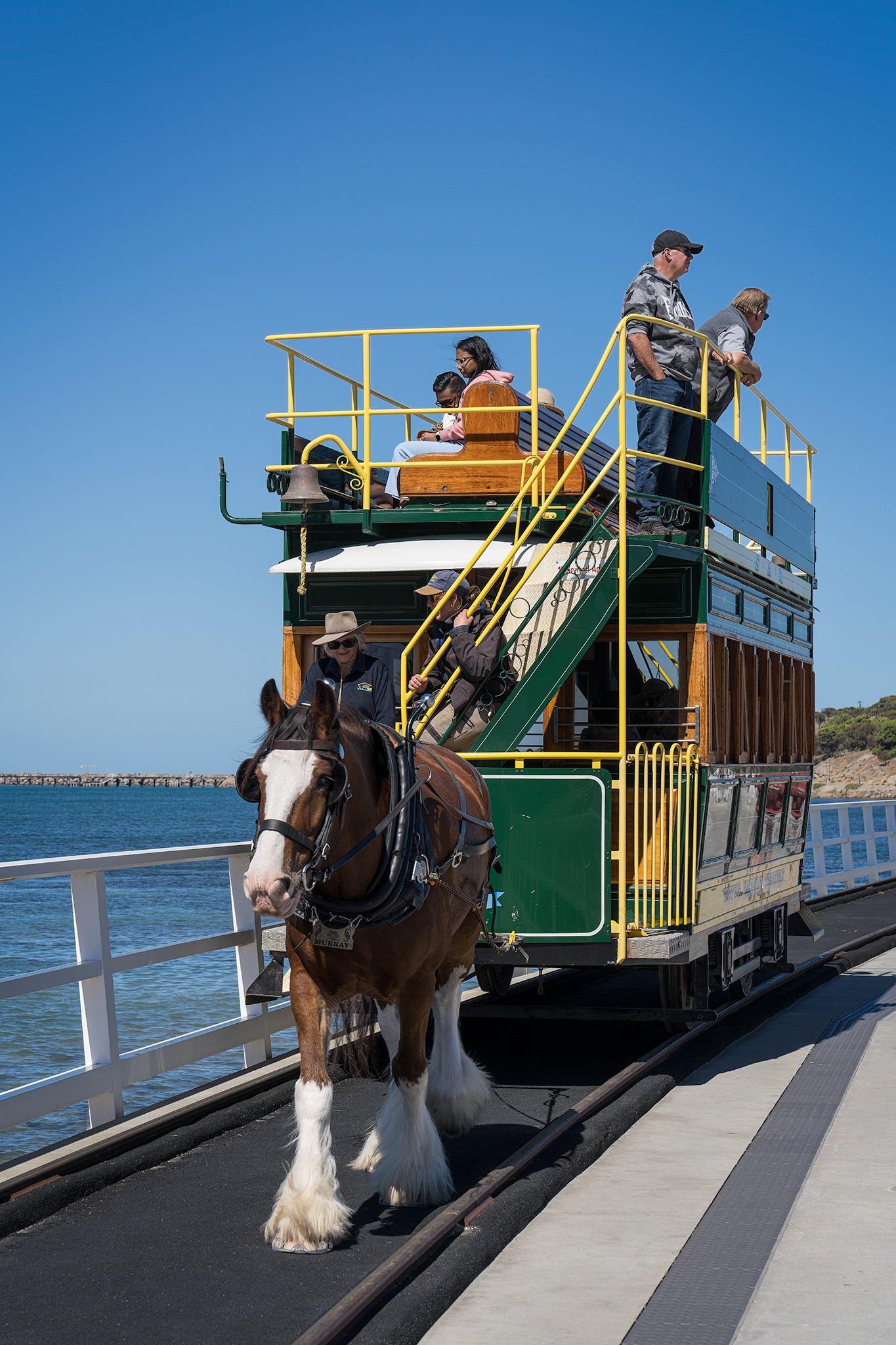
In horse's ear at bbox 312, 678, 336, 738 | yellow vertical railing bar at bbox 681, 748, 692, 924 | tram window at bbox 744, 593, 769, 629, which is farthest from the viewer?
tram window at bbox 744, 593, 769, 629

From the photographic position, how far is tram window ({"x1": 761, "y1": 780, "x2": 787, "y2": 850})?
10922mm

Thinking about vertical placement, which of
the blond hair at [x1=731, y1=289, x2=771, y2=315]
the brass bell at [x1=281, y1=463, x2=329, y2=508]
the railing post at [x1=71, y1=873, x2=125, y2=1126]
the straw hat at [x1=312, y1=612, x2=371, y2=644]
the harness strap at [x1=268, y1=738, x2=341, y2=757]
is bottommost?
the railing post at [x1=71, y1=873, x2=125, y2=1126]

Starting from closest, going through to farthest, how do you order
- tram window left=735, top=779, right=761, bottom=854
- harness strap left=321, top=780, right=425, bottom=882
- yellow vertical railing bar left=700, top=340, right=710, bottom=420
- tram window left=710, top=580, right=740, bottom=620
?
harness strap left=321, top=780, right=425, bottom=882 < yellow vertical railing bar left=700, top=340, right=710, bottom=420 < tram window left=710, top=580, right=740, bottom=620 < tram window left=735, top=779, right=761, bottom=854

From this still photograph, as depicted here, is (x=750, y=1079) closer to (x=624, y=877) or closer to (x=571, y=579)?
(x=624, y=877)

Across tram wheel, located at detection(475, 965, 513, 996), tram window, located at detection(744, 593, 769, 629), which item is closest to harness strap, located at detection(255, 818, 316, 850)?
tram wheel, located at detection(475, 965, 513, 996)

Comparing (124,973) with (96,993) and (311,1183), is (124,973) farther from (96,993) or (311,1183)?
(311,1183)

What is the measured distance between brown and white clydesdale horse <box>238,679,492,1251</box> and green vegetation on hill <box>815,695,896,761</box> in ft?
475

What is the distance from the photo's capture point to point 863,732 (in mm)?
152000

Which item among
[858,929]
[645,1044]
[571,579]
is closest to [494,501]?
[571,579]

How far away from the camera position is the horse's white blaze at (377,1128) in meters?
6.04

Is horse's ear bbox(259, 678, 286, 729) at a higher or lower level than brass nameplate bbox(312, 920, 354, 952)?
higher

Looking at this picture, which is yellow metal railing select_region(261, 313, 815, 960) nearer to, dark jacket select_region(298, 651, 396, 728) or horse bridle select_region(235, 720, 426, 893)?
dark jacket select_region(298, 651, 396, 728)

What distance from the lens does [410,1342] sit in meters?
4.38

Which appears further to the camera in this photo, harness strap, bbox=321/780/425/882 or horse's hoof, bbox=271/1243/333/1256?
harness strap, bbox=321/780/425/882
